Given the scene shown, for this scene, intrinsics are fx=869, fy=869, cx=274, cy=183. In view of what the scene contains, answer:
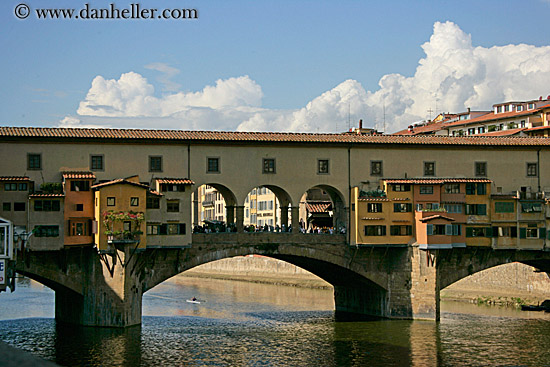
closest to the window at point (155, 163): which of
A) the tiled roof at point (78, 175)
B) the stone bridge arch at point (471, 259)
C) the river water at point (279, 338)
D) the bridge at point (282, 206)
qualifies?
the bridge at point (282, 206)

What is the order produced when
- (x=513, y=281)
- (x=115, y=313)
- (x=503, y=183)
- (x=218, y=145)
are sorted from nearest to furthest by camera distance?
1. (x=115, y=313)
2. (x=218, y=145)
3. (x=503, y=183)
4. (x=513, y=281)

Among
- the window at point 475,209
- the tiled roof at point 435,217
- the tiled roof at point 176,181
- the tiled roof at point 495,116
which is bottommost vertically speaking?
the tiled roof at point 435,217

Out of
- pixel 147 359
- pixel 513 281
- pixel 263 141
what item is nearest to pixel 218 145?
pixel 263 141

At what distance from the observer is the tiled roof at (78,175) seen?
6338cm

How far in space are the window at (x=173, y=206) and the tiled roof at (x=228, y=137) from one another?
4971 millimetres

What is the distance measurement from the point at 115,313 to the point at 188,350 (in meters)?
8.10

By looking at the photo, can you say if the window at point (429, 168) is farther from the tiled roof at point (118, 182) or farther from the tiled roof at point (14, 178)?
the tiled roof at point (14, 178)

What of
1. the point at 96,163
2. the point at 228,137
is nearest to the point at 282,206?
the point at 228,137

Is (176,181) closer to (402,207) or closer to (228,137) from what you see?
(228,137)

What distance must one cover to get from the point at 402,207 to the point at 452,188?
4.44 m

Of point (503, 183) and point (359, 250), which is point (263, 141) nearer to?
point (359, 250)

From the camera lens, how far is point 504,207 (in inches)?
2840

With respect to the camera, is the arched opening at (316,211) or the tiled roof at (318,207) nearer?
the arched opening at (316,211)

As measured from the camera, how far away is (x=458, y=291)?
291 feet
